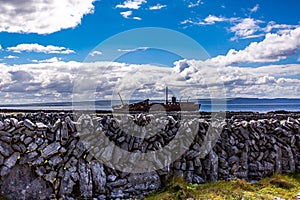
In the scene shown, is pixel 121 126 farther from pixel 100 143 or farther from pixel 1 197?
pixel 1 197

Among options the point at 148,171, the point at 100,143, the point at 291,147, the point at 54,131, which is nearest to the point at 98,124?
the point at 100,143

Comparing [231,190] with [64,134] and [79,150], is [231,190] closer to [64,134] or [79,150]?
[79,150]

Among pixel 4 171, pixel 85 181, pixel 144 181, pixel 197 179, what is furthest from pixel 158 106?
pixel 4 171

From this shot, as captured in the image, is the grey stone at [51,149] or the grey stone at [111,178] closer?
the grey stone at [51,149]

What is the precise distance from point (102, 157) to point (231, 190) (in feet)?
14.8

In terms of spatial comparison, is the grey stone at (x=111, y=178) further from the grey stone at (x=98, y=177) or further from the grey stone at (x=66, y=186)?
the grey stone at (x=66, y=186)

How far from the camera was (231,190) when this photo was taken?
11.9 metres

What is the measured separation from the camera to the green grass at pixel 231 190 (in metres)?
11.1

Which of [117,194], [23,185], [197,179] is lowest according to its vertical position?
[117,194]

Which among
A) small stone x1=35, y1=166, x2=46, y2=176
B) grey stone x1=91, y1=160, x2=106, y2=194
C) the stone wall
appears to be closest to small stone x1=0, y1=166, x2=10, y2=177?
the stone wall

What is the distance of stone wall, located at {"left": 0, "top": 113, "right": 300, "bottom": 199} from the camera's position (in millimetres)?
11094

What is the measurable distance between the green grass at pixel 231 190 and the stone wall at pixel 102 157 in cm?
57

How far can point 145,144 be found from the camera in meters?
12.7

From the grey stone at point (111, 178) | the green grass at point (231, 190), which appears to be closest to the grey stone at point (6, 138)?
the grey stone at point (111, 178)
